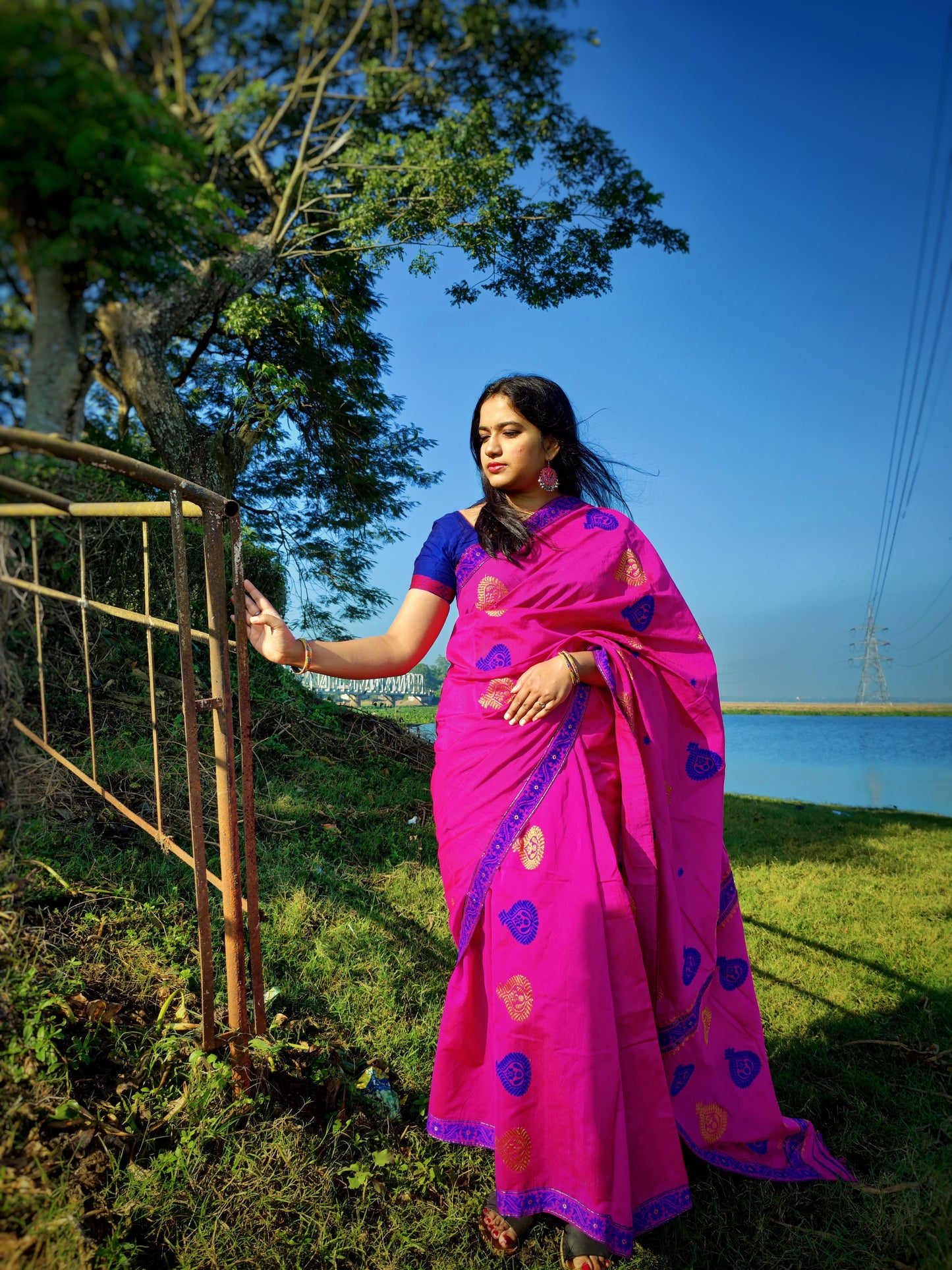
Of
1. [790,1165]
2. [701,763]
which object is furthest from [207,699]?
→ [790,1165]

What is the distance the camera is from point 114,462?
0.93 meters

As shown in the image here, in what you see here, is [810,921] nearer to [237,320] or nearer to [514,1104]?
[514,1104]

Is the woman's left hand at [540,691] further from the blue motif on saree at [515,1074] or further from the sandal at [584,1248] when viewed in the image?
the sandal at [584,1248]

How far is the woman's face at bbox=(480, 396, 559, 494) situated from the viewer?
5.91 ft

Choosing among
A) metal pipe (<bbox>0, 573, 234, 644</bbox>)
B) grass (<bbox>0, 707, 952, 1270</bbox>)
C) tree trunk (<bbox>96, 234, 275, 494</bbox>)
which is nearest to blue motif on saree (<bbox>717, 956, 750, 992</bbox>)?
grass (<bbox>0, 707, 952, 1270</bbox>)

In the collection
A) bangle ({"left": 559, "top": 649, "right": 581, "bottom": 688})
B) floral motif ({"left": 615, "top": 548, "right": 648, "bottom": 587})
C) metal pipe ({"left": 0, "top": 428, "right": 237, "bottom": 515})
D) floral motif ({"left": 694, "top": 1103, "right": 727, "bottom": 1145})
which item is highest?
metal pipe ({"left": 0, "top": 428, "right": 237, "bottom": 515})

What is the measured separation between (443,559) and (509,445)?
345 mm

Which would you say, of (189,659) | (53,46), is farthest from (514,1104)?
(53,46)

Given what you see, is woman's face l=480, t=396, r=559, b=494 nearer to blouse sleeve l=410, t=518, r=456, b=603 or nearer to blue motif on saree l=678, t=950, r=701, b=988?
blouse sleeve l=410, t=518, r=456, b=603

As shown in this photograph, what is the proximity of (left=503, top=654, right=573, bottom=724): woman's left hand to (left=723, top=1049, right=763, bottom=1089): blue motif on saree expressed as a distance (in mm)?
1023

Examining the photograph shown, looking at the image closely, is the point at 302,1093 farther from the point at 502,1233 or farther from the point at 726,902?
the point at 726,902

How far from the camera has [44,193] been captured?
2.05 feet

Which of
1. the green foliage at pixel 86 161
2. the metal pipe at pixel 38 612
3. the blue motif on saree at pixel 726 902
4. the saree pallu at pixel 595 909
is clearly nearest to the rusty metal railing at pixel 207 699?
the metal pipe at pixel 38 612

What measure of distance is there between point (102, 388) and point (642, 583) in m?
1.37
